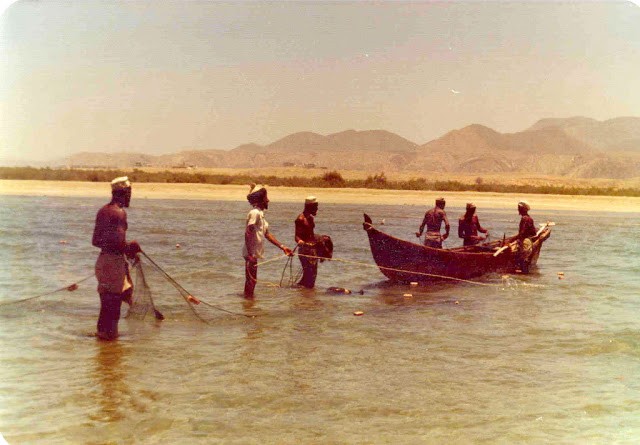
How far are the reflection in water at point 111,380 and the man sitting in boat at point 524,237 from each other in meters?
9.03

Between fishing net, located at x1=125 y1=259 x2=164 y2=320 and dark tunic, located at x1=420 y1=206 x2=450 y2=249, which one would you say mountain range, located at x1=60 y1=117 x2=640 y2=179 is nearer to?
dark tunic, located at x1=420 y1=206 x2=450 y2=249

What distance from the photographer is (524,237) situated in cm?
1509

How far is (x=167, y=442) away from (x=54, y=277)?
8.80 m

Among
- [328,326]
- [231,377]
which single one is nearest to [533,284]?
[328,326]

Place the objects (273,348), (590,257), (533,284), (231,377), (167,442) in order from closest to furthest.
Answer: (167,442) → (231,377) → (273,348) → (533,284) → (590,257)

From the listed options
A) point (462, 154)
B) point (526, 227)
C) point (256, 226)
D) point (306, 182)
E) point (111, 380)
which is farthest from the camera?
point (462, 154)

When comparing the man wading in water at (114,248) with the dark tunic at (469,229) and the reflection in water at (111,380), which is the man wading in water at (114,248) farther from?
the dark tunic at (469,229)

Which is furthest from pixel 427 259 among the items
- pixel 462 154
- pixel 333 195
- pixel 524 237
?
pixel 462 154

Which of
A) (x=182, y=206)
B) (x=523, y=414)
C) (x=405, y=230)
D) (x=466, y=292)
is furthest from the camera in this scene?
(x=182, y=206)

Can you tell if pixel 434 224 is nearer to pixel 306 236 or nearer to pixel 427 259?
pixel 427 259

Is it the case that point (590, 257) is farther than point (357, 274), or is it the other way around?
point (590, 257)

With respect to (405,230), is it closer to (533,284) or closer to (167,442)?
(533,284)

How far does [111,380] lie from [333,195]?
34728mm

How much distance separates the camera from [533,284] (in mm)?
14602
